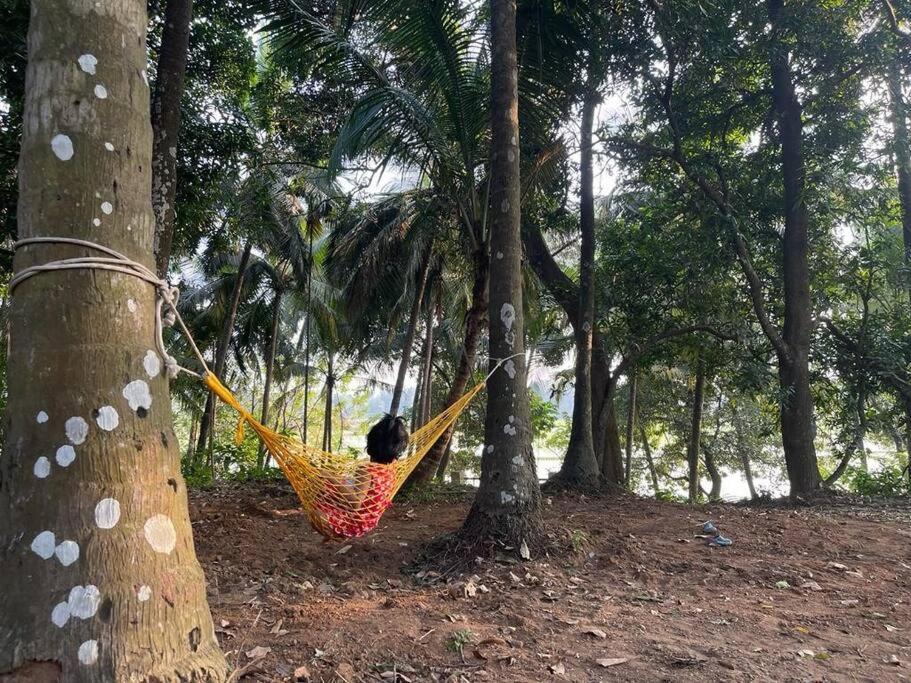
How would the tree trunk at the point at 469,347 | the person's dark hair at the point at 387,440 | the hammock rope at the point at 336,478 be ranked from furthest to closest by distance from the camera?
the tree trunk at the point at 469,347 → the person's dark hair at the point at 387,440 → the hammock rope at the point at 336,478

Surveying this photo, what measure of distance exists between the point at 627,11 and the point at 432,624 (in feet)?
22.0

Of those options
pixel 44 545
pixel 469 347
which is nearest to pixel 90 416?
pixel 44 545

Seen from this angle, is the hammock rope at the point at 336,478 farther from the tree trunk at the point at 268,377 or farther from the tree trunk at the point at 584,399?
the tree trunk at the point at 268,377

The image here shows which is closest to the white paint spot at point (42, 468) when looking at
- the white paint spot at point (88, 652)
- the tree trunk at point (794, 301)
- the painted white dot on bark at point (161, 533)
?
the painted white dot on bark at point (161, 533)

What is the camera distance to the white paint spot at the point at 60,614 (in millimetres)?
1437

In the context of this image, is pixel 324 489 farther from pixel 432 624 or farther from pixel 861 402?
pixel 861 402

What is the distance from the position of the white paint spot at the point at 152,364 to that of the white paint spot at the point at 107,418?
0.16 m

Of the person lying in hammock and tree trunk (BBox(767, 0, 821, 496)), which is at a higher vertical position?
tree trunk (BBox(767, 0, 821, 496))

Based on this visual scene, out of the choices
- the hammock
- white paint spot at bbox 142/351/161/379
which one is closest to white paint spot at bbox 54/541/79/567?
white paint spot at bbox 142/351/161/379

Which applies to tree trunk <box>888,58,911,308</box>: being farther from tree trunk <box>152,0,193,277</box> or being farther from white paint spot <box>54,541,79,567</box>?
white paint spot <box>54,541,79,567</box>

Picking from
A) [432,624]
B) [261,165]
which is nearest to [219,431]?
[261,165]

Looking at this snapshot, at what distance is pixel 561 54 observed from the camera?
571cm

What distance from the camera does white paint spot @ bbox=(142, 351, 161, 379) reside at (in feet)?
5.69

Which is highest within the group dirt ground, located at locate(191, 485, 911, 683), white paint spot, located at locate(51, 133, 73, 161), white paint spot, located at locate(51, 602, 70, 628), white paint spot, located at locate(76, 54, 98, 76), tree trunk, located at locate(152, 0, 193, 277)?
tree trunk, located at locate(152, 0, 193, 277)
